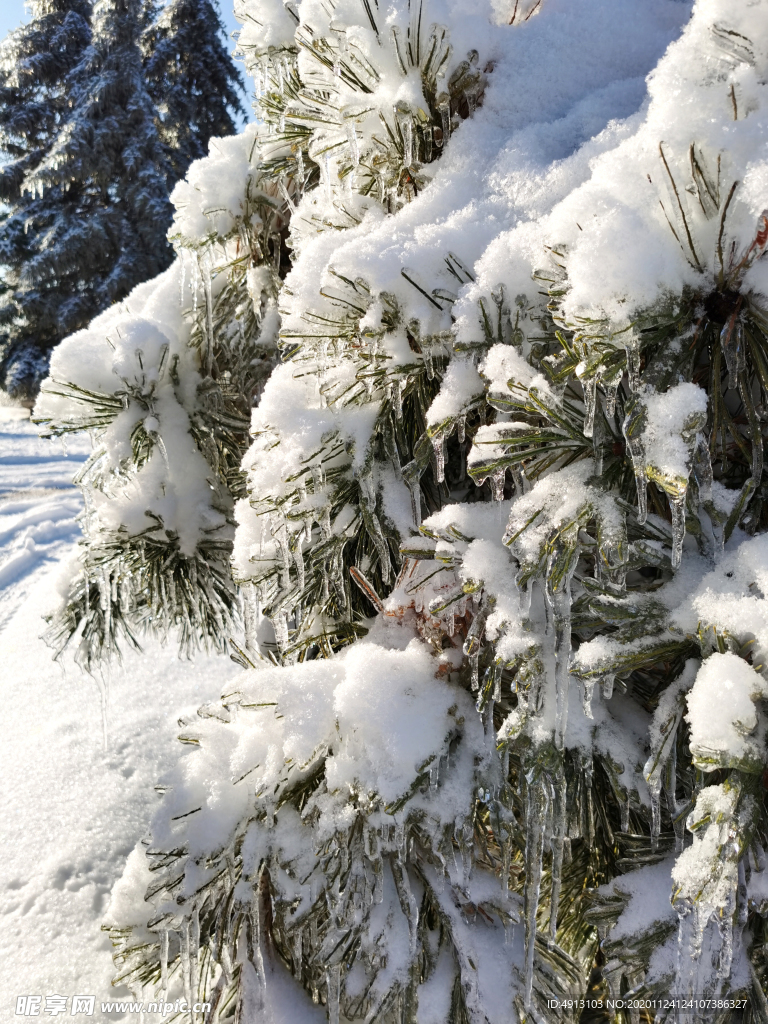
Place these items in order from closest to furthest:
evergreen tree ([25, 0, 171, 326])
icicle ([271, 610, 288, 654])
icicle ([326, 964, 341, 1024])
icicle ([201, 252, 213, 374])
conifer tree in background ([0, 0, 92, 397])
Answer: icicle ([326, 964, 341, 1024]), icicle ([271, 610, 288, 654]), icicle ([201, 252, 213, 374]), evergreen tree ([25, 0, 171, 326]), conifer tree in background ([0, 0, 92, 397])

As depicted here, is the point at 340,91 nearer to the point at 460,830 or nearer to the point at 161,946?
the point at 460,830

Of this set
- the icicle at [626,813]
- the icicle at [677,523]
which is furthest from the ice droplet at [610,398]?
the icicle at [626,813]

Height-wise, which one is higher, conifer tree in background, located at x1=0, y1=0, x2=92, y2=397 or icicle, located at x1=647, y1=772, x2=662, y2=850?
conifer tree in background, located at x1=0, y1=0, x2=92, y2=397

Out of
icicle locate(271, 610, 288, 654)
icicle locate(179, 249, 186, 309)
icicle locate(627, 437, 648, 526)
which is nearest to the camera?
icicle locate(627, 437, 648, 526)

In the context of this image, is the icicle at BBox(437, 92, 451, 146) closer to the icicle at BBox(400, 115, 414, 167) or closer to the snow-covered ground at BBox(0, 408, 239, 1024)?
the icicle at BBox(400, 115, 414, 167)

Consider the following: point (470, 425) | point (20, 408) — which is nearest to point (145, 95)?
point (20, 408)

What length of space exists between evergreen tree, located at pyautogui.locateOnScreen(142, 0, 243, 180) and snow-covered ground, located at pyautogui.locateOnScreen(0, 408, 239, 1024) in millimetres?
9742

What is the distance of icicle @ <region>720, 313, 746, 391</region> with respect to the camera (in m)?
0.61

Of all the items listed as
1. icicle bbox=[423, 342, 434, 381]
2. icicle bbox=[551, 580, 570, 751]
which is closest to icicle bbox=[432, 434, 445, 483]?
icicle bbox=[423, 342, 434, 381]

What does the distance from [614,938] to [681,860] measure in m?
0.27

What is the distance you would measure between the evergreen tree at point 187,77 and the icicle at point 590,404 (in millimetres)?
11734

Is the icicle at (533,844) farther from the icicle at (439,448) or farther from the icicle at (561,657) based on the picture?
the icicle at (439,448)

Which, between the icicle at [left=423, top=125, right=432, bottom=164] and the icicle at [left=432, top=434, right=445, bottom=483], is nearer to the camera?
the icicle at [left=432, top=434, right=445, bottom=483]

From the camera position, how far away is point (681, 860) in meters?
0.55
